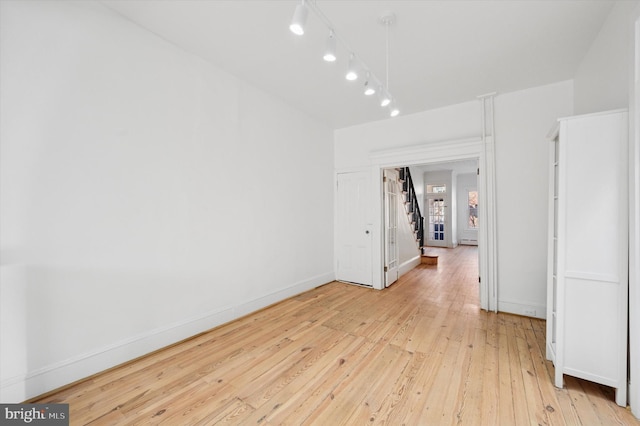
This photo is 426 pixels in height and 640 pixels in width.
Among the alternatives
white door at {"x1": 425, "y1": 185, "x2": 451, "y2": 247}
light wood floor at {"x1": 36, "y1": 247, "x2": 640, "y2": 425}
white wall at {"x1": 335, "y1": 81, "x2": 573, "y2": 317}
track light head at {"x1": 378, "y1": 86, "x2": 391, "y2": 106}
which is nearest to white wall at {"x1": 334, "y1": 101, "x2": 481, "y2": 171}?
white wall at {"x1": 335, "y1": 81, "x2": 573, "y2": 317}

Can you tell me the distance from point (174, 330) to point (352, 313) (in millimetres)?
2139

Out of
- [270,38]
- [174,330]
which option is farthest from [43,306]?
[270,38]

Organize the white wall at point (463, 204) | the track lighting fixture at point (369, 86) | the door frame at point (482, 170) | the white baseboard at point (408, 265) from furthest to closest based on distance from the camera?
the white wall at point (463, 204)
the white baseboard at point (408, 265)
the door frame at point (482, 170)
the track lighting fixture at point (369, 86)

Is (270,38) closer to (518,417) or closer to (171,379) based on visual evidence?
(171,379)

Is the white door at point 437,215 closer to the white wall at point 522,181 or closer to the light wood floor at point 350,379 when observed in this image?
the white wall at point 522,181

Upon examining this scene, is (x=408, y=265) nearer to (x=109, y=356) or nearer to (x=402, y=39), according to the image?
(x=402, y=39)

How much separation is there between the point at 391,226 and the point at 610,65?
3481 millimetres

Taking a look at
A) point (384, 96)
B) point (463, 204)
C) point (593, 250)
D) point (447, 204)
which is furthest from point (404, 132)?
point (463, 204)

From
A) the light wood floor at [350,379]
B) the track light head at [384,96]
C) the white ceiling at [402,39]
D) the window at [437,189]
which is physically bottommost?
the light wood floor at [350,379]

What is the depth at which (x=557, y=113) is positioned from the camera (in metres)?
3.32

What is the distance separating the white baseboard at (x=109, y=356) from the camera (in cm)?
181

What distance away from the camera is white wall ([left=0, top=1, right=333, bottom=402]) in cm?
182

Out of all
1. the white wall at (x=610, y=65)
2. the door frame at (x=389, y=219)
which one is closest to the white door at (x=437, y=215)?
the door frame at (x=389, y=219)

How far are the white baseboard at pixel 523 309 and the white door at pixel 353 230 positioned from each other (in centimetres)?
199
